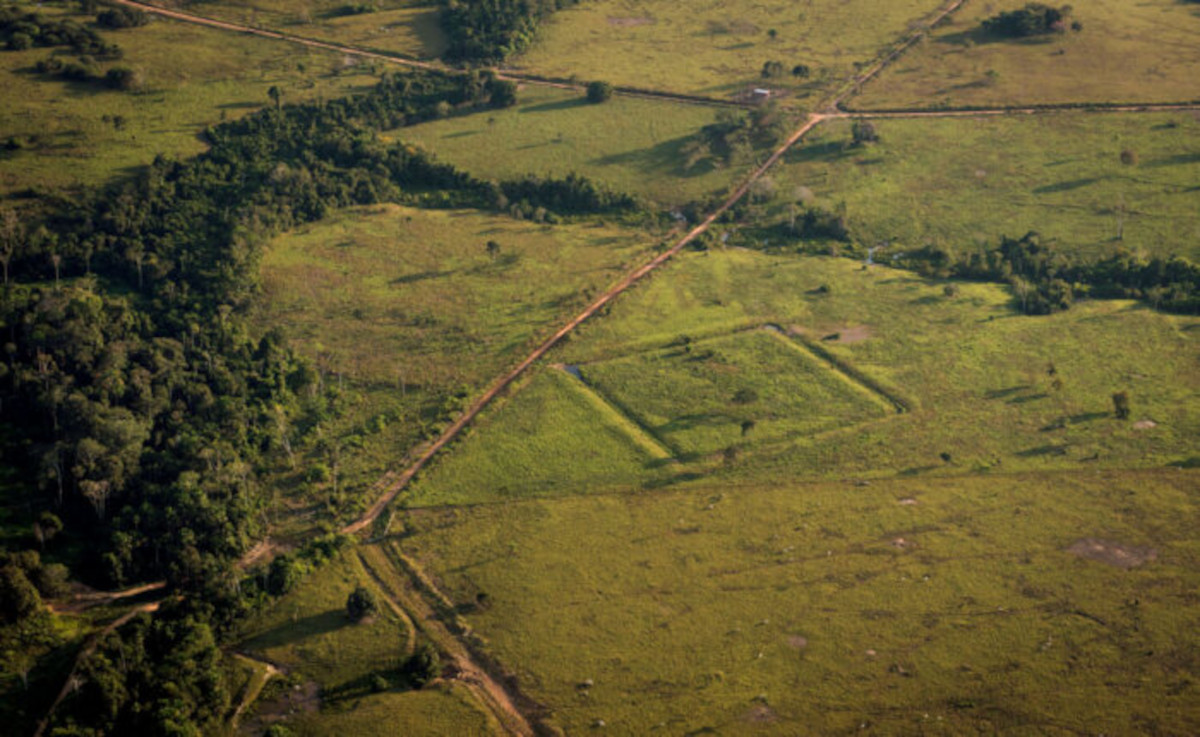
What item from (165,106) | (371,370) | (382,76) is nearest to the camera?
(371,370)

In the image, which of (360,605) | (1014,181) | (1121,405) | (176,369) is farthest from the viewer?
(1014,181)

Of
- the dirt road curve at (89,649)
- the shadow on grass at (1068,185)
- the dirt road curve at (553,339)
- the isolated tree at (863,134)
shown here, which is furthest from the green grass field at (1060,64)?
the dirt road curve at (89,649)

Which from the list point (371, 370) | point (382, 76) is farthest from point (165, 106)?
point (371, 370)

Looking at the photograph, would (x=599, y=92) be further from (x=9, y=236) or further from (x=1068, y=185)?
(x=9, y=236)

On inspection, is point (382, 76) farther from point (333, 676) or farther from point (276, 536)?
point (333, 676)

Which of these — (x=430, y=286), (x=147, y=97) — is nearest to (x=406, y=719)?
(x=430, y=286)

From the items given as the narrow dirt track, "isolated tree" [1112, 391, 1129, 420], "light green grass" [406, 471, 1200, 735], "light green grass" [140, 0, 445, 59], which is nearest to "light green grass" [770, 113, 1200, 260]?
the narrow dirt track
